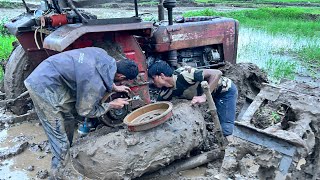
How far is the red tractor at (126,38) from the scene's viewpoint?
4.21 m

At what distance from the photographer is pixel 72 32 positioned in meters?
3.98

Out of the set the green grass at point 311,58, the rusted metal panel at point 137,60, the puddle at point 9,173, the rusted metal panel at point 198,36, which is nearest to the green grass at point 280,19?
the green grass at point 311,58

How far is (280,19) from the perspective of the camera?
17.1 meters

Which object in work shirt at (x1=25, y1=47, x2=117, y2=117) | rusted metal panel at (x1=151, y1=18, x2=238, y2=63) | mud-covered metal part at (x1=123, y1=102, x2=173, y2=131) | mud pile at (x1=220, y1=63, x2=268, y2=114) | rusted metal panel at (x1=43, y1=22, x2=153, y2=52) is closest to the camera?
work shirt at (x1=25, y1=47, x2=117, y2=117)

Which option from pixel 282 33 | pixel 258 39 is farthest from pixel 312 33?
pixel 258 39

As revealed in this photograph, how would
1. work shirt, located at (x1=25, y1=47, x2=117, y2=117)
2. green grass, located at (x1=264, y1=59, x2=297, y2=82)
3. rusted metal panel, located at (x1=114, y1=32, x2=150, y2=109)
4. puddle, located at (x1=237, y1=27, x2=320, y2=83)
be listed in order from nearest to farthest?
work shirt, located at (x1=25, y1=47, x2=117, y2=117) < rusted metal panel, located at (x1=114, y1=32, x2=150, y2=109) < green grass, located at (x1=264, y1=59, x2=297, y2=82) < puddle, located at (x1=237, y1=27, x2=320, y2=83)

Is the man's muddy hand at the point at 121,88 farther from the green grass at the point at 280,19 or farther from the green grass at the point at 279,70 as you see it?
the green grass at the point at 280,19

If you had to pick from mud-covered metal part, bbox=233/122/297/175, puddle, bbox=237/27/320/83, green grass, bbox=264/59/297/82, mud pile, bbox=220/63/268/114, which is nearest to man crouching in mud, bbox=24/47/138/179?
mud-covered metal part, bbox=233/122/297/175

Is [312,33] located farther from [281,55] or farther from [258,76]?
[258,76]

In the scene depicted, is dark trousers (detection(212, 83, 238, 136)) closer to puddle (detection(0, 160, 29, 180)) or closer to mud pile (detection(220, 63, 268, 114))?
mud pile (detection(220, 63, 268, 114))

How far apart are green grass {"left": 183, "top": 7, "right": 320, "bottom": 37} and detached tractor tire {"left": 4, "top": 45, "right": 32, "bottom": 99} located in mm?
10121

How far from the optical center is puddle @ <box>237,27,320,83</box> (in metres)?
8.95

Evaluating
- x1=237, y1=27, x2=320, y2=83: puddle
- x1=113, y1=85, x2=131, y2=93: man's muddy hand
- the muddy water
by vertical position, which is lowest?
x1=237, y1=27, x2=320, y2=83: puddle

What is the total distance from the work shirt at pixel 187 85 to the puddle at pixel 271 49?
155 inches
